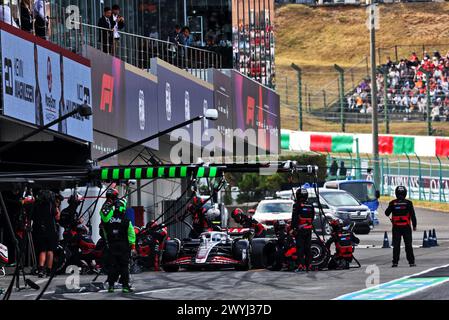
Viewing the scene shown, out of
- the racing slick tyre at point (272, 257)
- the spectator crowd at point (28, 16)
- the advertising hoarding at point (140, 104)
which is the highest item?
the spectator crowd at point (28, 16)

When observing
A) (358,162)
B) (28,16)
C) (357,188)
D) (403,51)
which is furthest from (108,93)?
(403,51)

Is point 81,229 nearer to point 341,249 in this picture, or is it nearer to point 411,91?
point 341,249

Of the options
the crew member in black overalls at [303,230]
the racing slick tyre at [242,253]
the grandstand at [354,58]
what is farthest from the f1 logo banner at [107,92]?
the grandstand at [354,58]

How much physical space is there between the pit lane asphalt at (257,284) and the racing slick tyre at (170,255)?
15.2 inches

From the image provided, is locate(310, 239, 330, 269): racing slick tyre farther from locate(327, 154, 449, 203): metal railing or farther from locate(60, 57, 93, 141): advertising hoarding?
locate(327, 154, 449, 203): metal railing

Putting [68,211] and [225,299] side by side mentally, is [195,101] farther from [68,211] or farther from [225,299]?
[225,299]

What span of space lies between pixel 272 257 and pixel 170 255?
193 cm

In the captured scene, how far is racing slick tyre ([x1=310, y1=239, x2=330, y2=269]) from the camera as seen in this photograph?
25.9m

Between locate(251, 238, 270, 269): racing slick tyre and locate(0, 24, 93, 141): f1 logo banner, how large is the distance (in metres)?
4.20

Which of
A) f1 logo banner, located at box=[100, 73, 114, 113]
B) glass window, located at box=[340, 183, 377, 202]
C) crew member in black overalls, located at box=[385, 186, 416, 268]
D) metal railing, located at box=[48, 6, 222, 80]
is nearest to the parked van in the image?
glass window, located at box=[340, 183, 377, 202]

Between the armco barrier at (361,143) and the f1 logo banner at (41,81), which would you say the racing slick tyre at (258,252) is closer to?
the f1 logo banner at (41,81)

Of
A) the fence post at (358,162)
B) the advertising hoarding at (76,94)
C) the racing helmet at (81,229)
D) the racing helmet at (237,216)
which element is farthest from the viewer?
the fence post at (358,162)

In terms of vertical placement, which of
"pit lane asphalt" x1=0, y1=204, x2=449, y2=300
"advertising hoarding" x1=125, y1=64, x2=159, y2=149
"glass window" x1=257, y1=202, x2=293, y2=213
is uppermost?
"advertising hoarding" x1=125, y1=64, x2=159, y2=149

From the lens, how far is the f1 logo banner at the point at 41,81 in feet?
79.9
